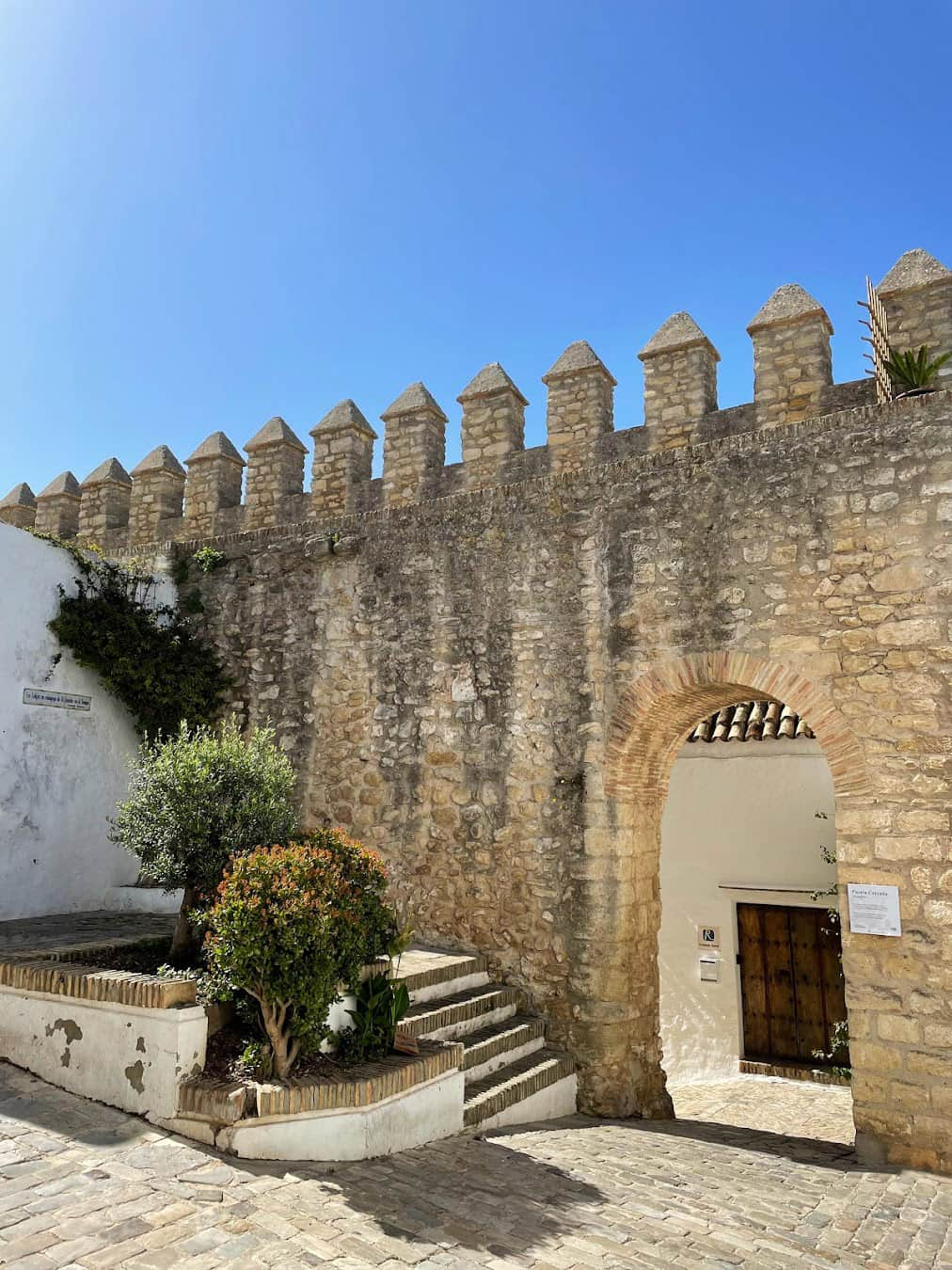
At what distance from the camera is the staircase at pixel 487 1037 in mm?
5980

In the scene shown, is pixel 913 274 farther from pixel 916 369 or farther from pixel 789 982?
pixel 789 982

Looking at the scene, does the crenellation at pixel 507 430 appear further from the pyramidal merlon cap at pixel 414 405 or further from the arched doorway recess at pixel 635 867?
the arched doorway recess at pixel 635 867

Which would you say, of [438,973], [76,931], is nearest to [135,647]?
[76,931]

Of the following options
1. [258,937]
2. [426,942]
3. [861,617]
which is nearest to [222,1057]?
[258,937]

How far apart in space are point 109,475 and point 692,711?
7.65 meters

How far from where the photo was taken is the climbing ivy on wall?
891 cm

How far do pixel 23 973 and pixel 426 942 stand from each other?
3.51 m

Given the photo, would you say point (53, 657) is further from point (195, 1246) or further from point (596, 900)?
point (195, 1246)

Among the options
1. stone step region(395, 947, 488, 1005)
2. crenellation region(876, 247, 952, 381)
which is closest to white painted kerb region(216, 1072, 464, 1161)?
stone step region(395, 947, 488, 1005)

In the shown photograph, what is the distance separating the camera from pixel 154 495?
10.4 metres

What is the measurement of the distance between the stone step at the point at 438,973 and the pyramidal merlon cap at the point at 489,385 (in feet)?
16.5

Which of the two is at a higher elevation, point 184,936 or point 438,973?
point 184,936

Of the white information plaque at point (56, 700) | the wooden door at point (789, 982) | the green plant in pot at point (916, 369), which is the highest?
the green plant in pot at point (916, 369)

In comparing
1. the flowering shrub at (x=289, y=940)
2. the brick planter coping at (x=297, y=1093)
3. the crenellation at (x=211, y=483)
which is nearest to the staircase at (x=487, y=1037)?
the brick planter coping at (x=297, y=1093)
